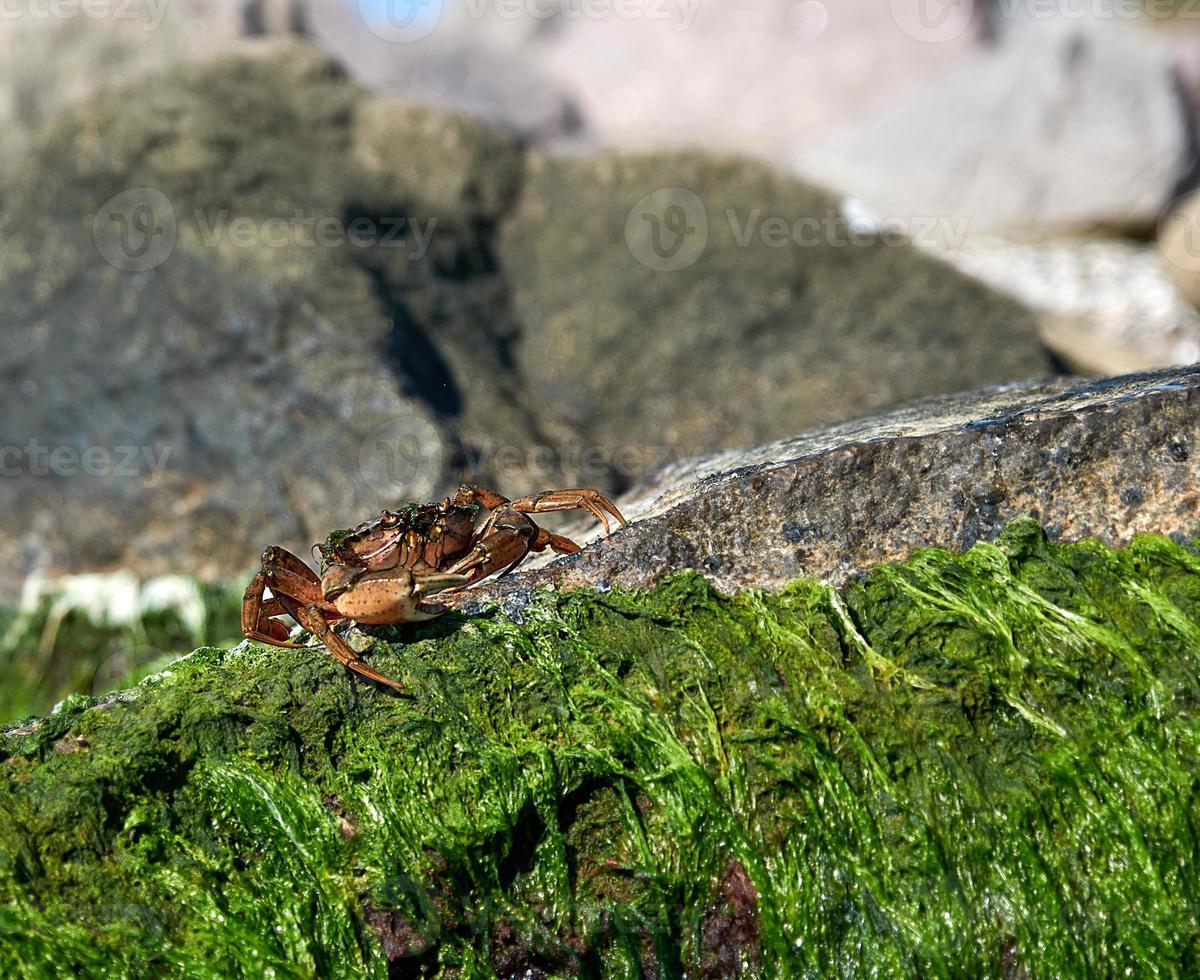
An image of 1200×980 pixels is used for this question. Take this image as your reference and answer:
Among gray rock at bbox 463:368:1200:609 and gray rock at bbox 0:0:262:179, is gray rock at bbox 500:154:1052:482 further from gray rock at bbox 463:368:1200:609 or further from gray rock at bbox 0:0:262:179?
gray rock at bbox 463:368:1200:609

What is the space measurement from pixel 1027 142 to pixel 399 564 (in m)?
6.94

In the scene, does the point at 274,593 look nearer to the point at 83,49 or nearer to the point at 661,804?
the point at 661,804

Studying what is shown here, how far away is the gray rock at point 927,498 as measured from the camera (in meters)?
3.44

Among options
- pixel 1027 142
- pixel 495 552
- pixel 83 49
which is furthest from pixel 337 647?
pixel 1027 142

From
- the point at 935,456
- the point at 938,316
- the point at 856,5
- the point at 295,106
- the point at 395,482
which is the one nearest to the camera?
the point at 935,456

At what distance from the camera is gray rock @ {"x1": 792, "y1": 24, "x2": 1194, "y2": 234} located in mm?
8828

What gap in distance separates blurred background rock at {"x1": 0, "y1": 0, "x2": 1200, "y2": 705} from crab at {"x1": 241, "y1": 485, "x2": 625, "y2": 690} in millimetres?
2532

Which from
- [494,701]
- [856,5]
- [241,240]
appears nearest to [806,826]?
[494,701]

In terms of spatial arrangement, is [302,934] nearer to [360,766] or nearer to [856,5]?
[360,766]

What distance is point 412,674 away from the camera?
328 cm

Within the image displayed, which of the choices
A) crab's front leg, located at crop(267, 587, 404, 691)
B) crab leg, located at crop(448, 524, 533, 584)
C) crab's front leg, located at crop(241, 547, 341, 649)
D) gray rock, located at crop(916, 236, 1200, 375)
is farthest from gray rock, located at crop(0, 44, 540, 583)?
gray rock, located at crop(916, 236, 1200, 375)

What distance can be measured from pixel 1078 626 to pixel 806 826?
38.1 inches

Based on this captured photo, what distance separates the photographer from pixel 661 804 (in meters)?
3.10

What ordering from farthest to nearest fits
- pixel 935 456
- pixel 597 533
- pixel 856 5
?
pixel 856 5 < pixel 597 533 < pixel 935 456
